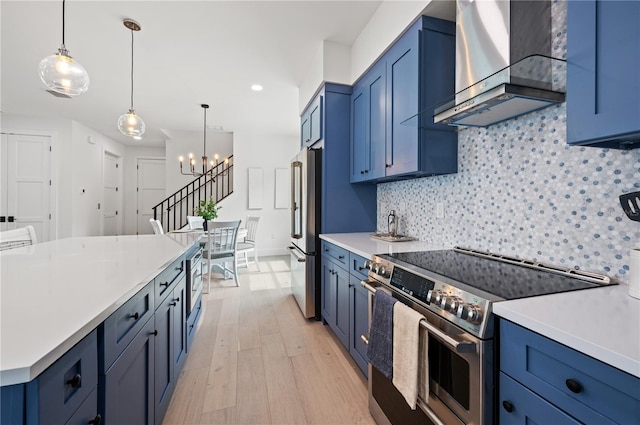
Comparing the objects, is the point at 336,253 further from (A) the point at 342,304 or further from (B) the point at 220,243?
(B) the point at 220,243

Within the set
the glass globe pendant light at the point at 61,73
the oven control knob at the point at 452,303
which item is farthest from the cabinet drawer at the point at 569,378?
the glass globe pendant light at the point at 61,73

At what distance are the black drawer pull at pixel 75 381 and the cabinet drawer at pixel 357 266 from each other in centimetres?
142

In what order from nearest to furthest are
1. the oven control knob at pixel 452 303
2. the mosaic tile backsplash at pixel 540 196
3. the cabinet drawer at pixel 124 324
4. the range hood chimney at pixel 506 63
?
the cabinet drawer at pixel 124 324 → the oven control knob at pixel 452 303 → the mosaic tile backsplash at pixel 540 196 → the range hood chimney at pixel 506 63

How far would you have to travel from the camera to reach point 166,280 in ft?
5.22

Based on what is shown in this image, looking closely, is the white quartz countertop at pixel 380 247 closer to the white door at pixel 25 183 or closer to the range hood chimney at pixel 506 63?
the range hood chimney at pixel 506 63

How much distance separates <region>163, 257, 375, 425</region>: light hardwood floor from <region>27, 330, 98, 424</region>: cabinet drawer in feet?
3.48

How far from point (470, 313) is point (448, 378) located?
336 mm

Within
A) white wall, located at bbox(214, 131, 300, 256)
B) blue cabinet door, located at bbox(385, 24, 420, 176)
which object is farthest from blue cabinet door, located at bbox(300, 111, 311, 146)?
white wall, located at bbox(214, 131, 300, 256)

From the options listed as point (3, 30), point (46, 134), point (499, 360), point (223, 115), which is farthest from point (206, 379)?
point (46, 134)

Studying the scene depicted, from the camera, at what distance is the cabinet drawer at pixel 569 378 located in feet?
2.00

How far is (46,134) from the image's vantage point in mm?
5395

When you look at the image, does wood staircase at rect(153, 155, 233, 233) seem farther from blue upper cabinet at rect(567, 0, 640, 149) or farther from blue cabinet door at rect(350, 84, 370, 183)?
blue upper cabinet at rect(567, 0, 640, 149)

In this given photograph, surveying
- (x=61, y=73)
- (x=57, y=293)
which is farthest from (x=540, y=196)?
(x=61, y=73)

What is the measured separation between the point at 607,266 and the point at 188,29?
340cm
